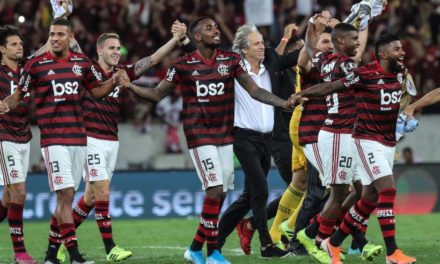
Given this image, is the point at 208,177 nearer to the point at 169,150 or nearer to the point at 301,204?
the point at 301,204

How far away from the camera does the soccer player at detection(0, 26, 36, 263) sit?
1283cm

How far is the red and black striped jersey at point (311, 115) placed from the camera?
42.0 ft

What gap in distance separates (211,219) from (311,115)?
1983 millimetres

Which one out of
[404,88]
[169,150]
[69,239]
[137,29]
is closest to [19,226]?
[69,239]

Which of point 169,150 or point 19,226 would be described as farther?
point 169,150

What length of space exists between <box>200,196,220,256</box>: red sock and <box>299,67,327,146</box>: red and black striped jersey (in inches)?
64.9

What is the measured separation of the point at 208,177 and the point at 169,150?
1215 cm

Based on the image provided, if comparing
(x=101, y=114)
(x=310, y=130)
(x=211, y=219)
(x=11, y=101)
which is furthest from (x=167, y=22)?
(x=211, y=219)

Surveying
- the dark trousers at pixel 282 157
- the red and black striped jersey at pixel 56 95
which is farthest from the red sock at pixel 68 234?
the dark trousers at pixel 282 157

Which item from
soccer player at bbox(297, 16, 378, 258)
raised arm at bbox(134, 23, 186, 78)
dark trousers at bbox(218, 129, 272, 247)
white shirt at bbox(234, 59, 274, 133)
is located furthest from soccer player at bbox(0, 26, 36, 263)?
soccer player at bbox(297, 16, 378, 258)

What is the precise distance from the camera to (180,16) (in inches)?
1000

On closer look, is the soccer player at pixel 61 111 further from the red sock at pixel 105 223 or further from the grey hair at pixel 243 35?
the grey hair at pixel 243 35

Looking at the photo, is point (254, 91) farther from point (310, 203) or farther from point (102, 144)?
point (102, 144)

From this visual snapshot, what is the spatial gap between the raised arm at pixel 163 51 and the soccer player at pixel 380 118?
1561mm
